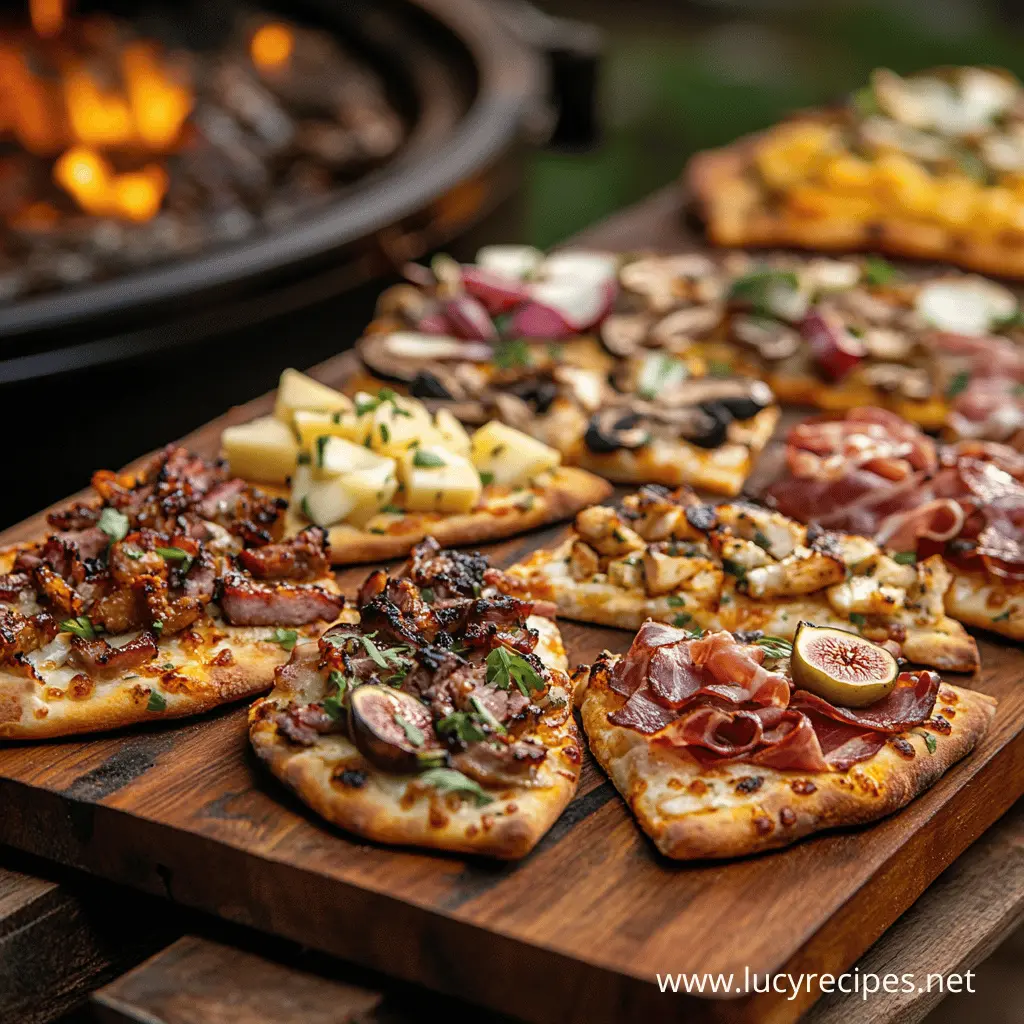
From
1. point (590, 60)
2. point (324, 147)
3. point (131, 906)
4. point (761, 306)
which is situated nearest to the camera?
point (131, 906)

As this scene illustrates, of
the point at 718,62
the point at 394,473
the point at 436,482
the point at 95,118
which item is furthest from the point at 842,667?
the point at 718,62

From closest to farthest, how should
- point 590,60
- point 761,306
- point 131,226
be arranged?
point 761,306, point 131,226, point 590,60

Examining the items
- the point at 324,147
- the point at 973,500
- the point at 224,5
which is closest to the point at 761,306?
the point at 973,500

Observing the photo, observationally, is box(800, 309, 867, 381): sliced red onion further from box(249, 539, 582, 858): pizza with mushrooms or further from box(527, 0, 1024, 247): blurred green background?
box(527, 0, 1024, 247): blurred green background

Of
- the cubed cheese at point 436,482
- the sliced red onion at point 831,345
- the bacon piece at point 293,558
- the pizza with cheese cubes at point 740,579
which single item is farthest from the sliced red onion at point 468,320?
the bacon piece at point 293,558

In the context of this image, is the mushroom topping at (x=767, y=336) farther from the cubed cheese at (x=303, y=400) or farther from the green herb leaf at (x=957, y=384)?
the cubed cheese at (x=303, y=400)

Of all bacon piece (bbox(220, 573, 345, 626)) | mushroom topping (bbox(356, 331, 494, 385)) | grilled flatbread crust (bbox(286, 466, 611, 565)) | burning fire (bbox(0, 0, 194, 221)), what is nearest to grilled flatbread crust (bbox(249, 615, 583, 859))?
bacon piece (bbox(220, 573, 345, 626))

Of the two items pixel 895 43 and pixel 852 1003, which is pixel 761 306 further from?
pixel 895 43
